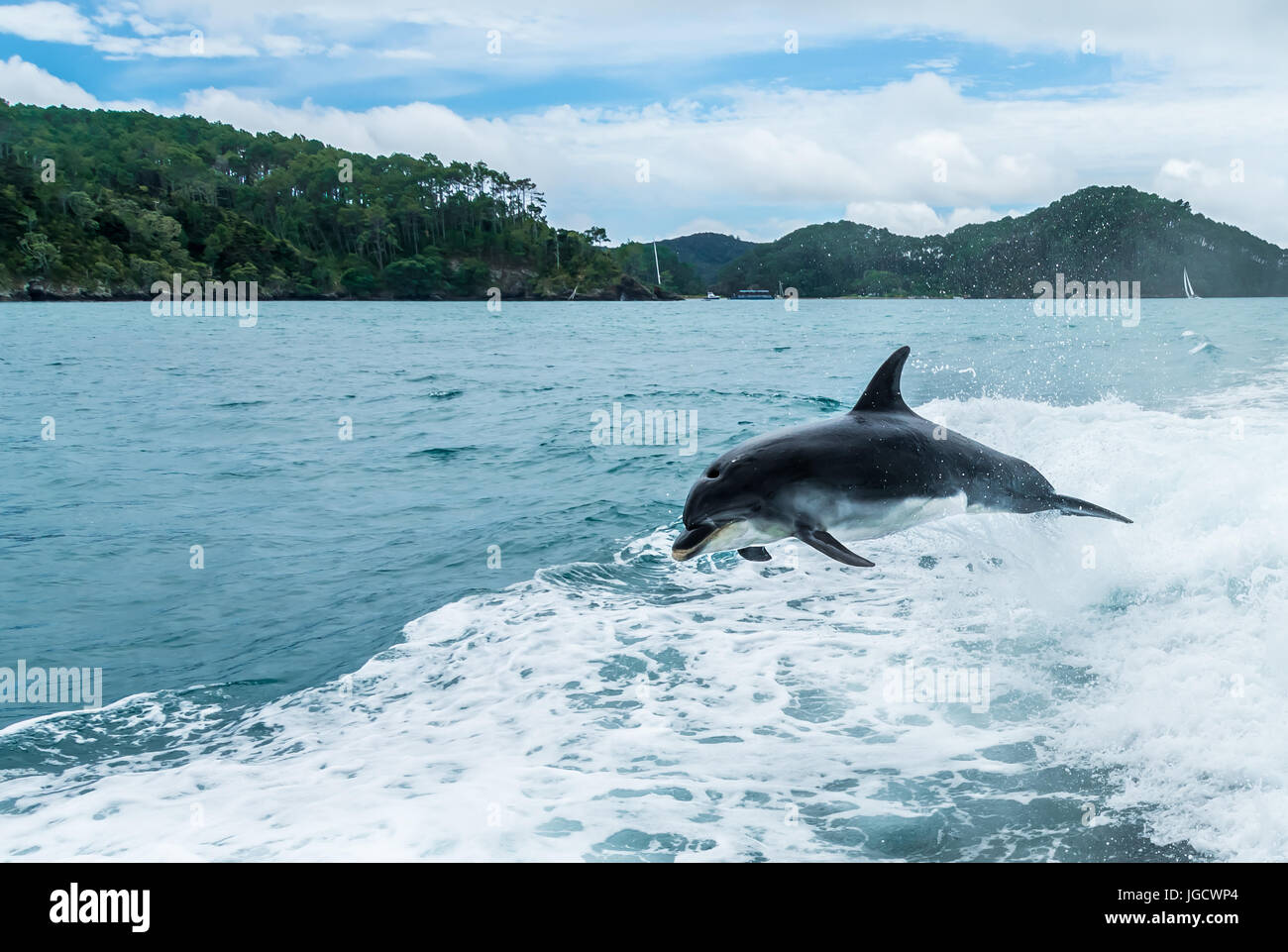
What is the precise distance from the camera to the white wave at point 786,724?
210 inches

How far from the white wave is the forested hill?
135 meters

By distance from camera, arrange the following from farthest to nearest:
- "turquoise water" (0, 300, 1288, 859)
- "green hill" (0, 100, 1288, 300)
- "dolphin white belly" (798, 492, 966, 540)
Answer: "green hill" (0, 100, 1288, 300) < "dolphin white belly" (798, 492, 966, 540) < "turquoise water" (0, 300, 1288, 859)

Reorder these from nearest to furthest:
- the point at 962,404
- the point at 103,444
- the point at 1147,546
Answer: the point at 1147,546 < the point at 962,404 < the point at 103,444

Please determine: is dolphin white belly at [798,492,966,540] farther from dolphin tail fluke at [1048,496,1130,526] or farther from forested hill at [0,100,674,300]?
forested hill at [0,100,674,300]

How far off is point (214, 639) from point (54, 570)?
3992 mm

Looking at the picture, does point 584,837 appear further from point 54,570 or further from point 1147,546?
point 54,570

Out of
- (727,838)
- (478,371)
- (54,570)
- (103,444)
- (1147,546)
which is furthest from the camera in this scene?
(478,371)

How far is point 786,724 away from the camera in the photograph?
673cm

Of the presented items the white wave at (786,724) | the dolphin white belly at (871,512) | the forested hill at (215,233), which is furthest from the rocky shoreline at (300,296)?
the dolphin white belly at (871,512)

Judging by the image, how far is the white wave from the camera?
534 cm

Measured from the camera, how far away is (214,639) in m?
9.19

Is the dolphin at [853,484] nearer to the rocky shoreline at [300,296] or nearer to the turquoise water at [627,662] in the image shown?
the turquoise water at [627,662]

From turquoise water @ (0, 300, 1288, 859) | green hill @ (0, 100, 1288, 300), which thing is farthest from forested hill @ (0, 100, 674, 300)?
turquoise water @ (0, 300, 1288, 859)
